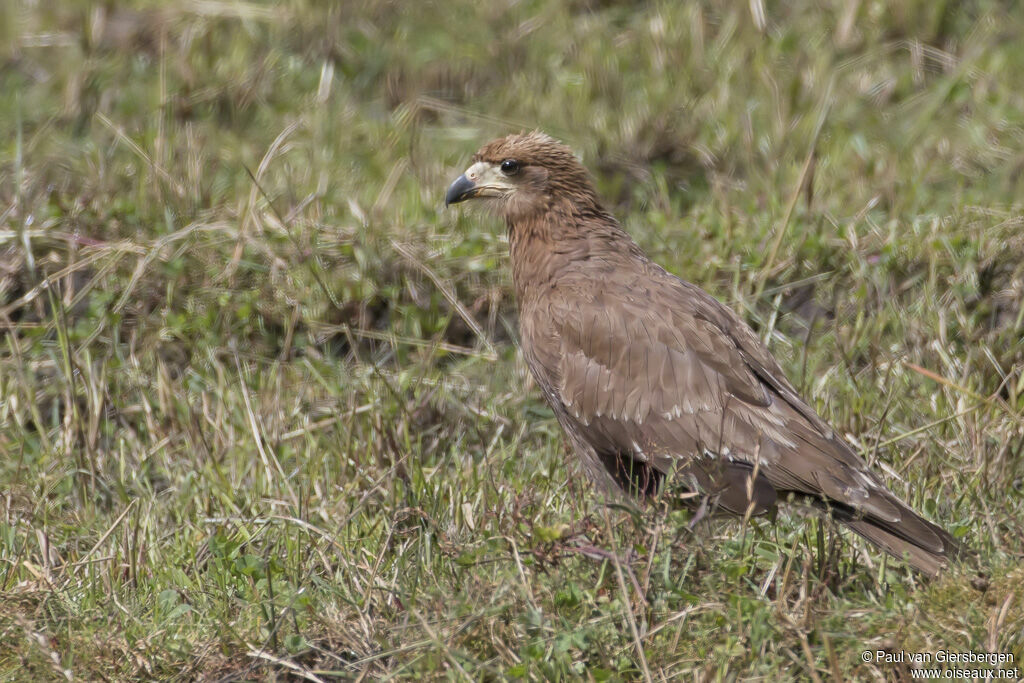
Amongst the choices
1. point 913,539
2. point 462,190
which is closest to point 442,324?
point 462,190

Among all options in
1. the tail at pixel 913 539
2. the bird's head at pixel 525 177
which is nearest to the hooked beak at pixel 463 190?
the bird's head at pixel 525 177

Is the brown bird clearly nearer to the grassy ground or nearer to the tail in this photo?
the tail

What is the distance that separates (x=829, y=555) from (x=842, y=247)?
245 centimetres

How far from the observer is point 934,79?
7758mm

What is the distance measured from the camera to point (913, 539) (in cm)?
404

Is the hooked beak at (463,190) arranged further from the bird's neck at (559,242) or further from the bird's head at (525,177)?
the bird's neck at (559,242)

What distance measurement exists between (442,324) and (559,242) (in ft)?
3.14

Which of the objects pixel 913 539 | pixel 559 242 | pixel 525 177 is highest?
pixel 525 177

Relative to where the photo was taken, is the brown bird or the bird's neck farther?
the bird's neck

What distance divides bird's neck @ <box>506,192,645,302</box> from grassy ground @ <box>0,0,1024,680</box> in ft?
1.85

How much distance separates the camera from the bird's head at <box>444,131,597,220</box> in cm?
538

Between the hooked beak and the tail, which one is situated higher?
the hooked beak

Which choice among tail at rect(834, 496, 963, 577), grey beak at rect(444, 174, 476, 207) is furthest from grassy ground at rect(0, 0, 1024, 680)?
grey beak at rect(444, 174, 476, 207)

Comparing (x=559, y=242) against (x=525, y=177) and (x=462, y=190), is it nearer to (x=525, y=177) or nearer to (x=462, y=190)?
(x=525, y=177)
